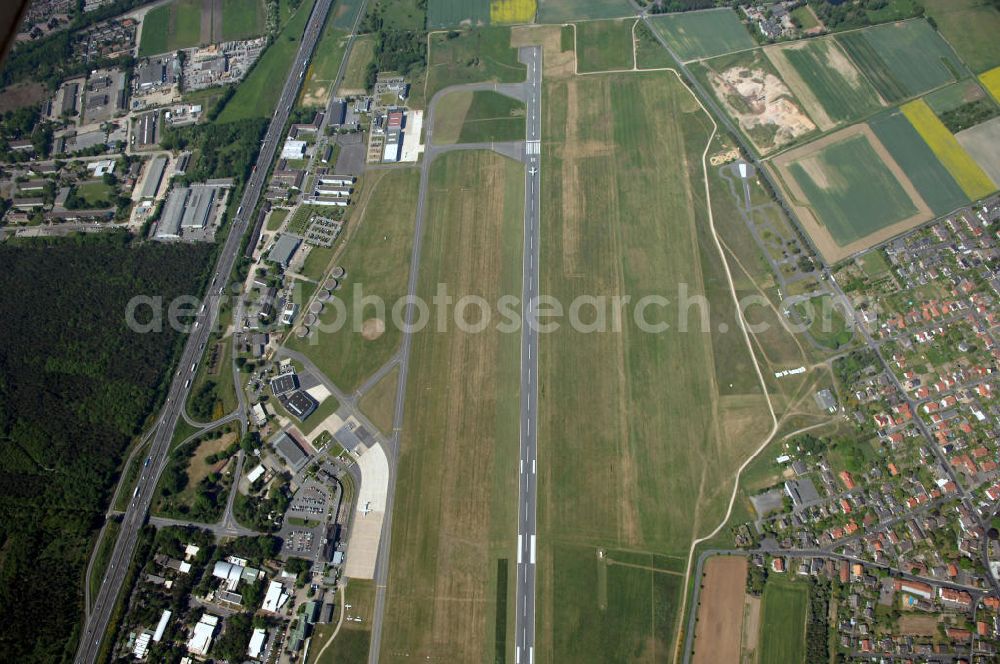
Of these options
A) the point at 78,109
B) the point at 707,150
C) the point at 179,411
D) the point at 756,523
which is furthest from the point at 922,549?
the point at 78,109

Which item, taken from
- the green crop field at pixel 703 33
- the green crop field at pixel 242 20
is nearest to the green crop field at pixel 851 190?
the green crop field at pixel 703 33

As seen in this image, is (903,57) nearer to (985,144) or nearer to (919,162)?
(985,144)

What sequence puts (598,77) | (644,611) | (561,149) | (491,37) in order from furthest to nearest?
(491,37) → (598,77) → (561,149) → (644,611)

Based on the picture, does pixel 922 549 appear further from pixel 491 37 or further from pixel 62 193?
pixel 62 193

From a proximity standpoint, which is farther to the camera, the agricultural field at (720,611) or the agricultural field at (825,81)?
the agricultural field at (825,81)

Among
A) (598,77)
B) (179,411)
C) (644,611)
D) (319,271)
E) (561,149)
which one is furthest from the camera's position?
(598,77)

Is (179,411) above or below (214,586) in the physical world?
above

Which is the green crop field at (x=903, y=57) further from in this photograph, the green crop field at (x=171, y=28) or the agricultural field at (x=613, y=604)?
the green crop field at (x=171, y=28)

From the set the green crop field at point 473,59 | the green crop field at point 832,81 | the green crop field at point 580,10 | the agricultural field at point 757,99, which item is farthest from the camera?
the green crop field at point 580,10
